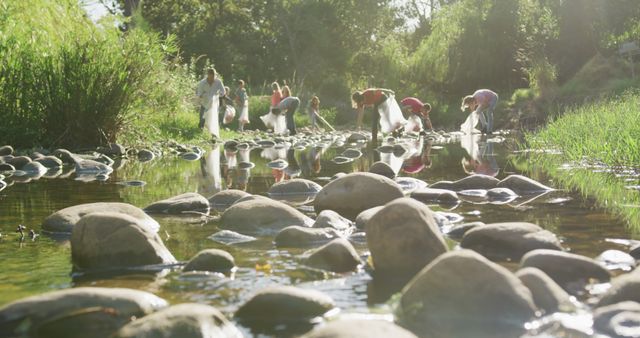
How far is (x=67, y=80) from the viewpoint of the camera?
12781 mm

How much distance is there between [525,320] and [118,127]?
456 inches

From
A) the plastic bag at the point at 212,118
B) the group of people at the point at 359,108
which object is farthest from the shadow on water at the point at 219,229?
the plastic bag at the point at 212,118

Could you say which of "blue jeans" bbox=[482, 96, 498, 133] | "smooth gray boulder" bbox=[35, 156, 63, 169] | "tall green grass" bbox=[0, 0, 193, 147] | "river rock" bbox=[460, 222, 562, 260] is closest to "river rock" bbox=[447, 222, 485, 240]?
"river rock" bbox=[460, 222, 562, 260]

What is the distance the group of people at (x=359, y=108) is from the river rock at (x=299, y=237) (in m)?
12.9

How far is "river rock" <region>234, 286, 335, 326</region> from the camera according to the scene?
3553mm

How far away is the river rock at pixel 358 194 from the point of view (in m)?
6.59

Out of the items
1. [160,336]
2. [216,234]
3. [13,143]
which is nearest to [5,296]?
[160,336]

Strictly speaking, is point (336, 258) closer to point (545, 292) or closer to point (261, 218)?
point (545, 292)

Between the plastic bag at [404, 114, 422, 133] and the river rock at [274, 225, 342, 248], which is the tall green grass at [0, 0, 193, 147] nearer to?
the river rock at [274, 225, 342, 248]

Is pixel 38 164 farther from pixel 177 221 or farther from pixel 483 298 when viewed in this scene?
pixel 483 298

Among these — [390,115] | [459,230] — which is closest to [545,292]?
[459,230]

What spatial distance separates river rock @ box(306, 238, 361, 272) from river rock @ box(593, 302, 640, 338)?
4.80 feet

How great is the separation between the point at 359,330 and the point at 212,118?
1666cm

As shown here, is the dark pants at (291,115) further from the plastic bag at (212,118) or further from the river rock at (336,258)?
the river rock at (336,258)
